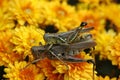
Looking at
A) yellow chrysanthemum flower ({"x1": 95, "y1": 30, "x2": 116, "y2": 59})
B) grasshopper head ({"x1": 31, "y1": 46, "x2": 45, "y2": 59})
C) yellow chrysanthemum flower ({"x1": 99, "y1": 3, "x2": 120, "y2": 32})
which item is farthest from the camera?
yellow chrysanthemum flower ({"x1": 99, "y1": 3, "x2": 120, "y2": 32})

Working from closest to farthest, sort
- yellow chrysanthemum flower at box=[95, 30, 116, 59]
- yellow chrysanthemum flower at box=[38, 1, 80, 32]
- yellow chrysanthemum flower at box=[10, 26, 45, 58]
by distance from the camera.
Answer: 1. yellow chrysanthemum flower at box=[10, 26, 45, 58]
2. yellow chrysanthemum flower at box=[95, 30, 116, 59]
3. yellow chrysanthemum flower at box=[38, 1, 80, 32]

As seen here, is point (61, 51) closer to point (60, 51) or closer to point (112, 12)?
point (60, 51)

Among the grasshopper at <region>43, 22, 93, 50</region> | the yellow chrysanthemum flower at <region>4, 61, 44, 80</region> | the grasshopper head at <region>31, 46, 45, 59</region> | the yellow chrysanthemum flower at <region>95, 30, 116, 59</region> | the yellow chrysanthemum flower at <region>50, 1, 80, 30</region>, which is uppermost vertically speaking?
the yellow chrysanthemum flower at <region>50, 1, 80, 30</region>

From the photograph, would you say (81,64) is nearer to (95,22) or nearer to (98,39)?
(98,39)

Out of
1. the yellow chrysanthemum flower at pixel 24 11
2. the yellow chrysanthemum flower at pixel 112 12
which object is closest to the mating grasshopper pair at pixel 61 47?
the yellow chrysanthemum flower at pixel 24 11

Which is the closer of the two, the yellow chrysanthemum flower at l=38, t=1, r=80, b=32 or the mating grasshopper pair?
the mating grasshopper pair

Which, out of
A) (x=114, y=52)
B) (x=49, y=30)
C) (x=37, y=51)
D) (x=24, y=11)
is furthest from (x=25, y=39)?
Answer: (x=114, y=52)

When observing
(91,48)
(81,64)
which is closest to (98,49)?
(91,48)

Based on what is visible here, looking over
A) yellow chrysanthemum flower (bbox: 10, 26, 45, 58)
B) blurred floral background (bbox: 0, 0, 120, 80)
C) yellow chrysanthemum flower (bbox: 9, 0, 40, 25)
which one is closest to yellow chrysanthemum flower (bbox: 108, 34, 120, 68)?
blurred floral background (bbox: 0, 0, 120, 80)

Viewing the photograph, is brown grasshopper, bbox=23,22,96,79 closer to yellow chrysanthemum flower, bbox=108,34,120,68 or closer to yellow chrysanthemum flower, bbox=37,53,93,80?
yellow chrysanthemum flower, bbox=37,53,93,80
